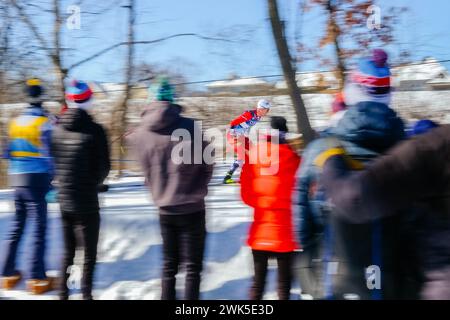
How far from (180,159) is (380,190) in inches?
71.6

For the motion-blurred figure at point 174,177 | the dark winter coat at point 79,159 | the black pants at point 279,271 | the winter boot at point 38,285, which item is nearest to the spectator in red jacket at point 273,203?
the black pants at point 279,271

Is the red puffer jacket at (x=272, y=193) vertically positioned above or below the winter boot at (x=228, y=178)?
above

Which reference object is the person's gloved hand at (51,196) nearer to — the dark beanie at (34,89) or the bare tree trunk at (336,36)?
the dark beanie at (34,89)

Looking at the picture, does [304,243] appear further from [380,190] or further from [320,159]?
[380,190]

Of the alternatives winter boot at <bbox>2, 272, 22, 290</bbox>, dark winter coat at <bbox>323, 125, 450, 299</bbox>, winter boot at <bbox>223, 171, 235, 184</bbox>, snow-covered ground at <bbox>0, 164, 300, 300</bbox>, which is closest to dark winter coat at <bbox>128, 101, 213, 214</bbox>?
snow-covered ground at <bbox>0, 164, 300, 300</bbox>

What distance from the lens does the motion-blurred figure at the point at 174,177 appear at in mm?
3137

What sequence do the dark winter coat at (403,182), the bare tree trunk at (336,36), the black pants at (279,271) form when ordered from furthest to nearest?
the bare tree trunk at (336,36)
the black pants at (279,271)
the dark winter coat at (403,182)

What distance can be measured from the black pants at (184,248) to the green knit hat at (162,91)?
0.86 m

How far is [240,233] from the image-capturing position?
4945 millimetres

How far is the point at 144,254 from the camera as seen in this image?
4836mm

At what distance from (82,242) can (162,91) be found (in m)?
1.41

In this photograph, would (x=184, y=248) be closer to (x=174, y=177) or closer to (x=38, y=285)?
(x=174, y=177)

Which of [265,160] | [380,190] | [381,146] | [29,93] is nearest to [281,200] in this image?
[265,160]
